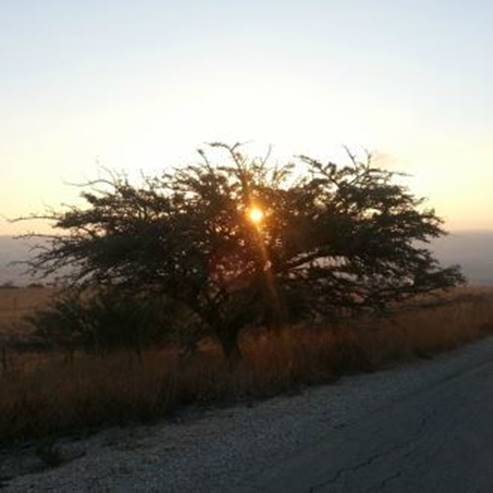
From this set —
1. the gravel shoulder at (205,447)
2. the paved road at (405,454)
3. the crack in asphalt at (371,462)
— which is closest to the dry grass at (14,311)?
the gravel shoulder at (205,447)

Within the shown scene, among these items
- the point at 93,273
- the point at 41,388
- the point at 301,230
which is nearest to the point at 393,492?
the point at 41,388

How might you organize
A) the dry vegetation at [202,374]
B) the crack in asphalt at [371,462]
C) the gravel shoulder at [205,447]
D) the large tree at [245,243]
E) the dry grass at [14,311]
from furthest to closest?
the dry grass at [14,311]
the large tree at [245,243]
the dry vegetation at [202,374]
the gravel shoulder at [205,447]
the crack in asphalt at [371,462]

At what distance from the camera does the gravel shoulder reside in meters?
8.88

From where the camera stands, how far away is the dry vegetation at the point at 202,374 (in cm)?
1218

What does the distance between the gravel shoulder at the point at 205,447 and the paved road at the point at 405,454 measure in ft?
0.72

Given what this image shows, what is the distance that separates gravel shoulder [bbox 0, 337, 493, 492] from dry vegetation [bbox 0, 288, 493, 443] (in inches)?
23.4

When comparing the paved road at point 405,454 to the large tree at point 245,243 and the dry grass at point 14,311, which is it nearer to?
the large tree at point 245,243

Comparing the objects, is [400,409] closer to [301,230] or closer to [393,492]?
[393,492]

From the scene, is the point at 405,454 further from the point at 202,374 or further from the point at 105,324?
the point at 105,324

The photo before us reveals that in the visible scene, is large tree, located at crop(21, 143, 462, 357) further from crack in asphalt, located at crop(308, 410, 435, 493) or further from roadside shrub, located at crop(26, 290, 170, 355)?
crack in asphalt, located at crop(308, 410, 435, 493)

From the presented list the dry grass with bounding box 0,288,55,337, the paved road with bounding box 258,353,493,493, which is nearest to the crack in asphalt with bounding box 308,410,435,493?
the paved road with bounding box 258,353,493,493

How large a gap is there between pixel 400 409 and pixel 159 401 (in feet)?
11.0

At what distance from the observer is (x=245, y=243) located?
19688 mm

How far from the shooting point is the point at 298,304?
21.2m
